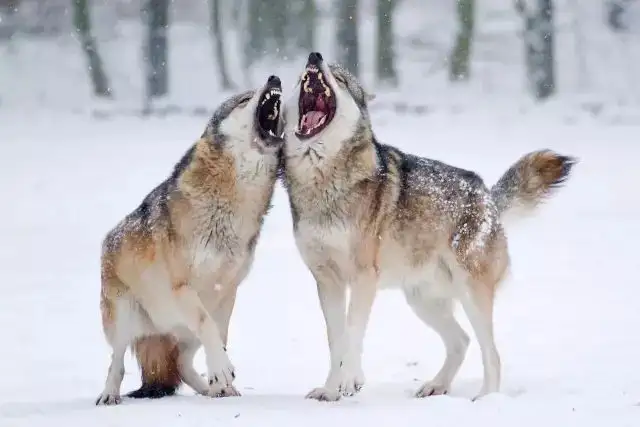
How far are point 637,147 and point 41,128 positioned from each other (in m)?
13.9

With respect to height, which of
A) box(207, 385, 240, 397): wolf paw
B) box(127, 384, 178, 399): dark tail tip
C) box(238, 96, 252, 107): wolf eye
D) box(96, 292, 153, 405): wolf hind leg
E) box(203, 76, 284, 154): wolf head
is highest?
box(238, 96, 252, 107): wolf eye

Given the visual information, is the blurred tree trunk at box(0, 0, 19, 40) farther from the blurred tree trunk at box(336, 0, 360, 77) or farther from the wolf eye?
the wolf eye

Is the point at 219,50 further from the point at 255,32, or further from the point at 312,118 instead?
the point at 312,118

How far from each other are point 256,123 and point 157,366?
1.71 meters

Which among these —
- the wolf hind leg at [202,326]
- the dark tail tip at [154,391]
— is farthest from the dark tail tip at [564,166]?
the dark tail tip at [154,391]

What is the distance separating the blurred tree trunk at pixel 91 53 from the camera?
3259 centimetres

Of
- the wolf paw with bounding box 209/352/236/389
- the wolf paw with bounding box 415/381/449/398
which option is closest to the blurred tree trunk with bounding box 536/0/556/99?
the wolf paw with bounding box 415/381/449/398

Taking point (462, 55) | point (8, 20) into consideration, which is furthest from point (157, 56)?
point (8, 20)

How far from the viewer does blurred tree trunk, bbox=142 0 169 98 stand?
31.7 metres

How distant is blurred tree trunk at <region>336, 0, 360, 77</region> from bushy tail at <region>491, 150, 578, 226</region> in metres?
22.9

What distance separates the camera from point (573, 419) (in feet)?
20.0

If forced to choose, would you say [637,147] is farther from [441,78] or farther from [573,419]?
[573,419]

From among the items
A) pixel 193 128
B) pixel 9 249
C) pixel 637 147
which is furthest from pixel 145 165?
pixel 637 147

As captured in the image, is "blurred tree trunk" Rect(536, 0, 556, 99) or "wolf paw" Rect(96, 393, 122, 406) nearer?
"wolf paw" Rect(96, 393, 122, 406)
